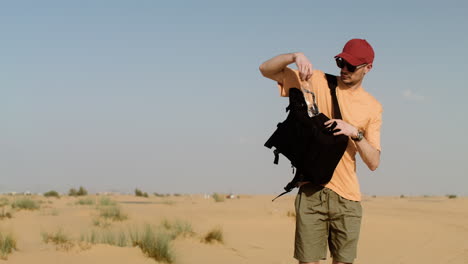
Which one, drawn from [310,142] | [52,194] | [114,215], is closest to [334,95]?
[310,142]

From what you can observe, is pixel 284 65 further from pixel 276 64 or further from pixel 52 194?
pixel 52 194

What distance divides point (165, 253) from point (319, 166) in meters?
5.28

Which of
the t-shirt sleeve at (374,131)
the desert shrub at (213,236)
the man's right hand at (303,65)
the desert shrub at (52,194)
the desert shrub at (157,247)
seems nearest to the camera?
the man's right hand at (303,65)

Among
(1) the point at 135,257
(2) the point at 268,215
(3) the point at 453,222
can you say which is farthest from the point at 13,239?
(3) the point at 453,222

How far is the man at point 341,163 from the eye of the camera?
4.05m

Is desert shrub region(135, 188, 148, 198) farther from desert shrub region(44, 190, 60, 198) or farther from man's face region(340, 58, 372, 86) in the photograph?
man's face region(340, 58, 372, 86)

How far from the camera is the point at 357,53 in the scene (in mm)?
4039

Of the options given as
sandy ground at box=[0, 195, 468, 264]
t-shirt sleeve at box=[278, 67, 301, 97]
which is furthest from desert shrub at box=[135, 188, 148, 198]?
t-shirt sleeve at box=[278, 67, 301, 97]

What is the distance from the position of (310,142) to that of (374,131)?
542 millimetres

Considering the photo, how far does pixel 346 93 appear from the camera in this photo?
163 inches

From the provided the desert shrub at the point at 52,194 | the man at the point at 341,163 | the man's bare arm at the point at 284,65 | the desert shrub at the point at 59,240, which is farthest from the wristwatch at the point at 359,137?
the desert shrub at the point at 52,194

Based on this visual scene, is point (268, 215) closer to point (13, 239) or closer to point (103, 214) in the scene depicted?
point (103, 214)

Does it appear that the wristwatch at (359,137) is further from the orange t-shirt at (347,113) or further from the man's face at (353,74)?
the man's face at (353,74)

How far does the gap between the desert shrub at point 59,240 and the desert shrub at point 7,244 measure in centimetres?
66
